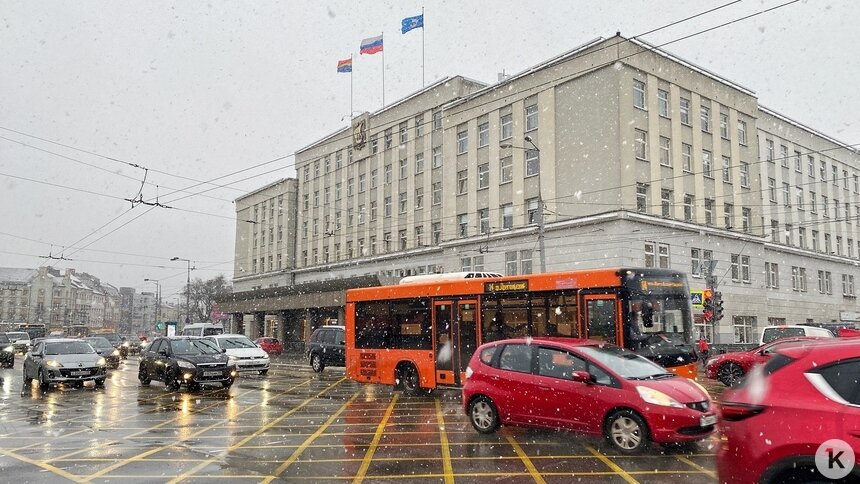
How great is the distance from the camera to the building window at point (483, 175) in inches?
1567

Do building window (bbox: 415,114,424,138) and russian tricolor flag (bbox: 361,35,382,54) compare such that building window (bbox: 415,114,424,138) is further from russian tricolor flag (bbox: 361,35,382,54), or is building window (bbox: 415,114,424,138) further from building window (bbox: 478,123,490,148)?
building window (bbox: 478,123,490,148)

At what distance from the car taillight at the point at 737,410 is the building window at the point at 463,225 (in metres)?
36.3

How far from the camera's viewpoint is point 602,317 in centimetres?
1266

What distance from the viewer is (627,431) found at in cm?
853

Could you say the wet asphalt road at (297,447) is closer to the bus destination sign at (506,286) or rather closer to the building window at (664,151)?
the bus destination sign at (506,286)

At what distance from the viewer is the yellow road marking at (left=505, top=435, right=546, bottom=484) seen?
7355mm

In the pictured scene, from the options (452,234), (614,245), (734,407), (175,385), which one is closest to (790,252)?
(614,245)

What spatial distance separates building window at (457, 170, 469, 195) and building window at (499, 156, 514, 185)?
311 cm

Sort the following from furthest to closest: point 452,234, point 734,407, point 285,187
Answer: point 285,187 → point 452,234 → point 734,407

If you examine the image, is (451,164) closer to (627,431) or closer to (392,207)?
(392,207)

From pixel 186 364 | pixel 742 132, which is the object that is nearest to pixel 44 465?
pixel 186 364

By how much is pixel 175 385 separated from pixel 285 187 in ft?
154

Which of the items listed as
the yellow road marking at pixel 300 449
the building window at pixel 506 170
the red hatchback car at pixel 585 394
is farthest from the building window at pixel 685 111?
the red hatchback car at pixel 585 394

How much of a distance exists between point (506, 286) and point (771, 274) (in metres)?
35.4
